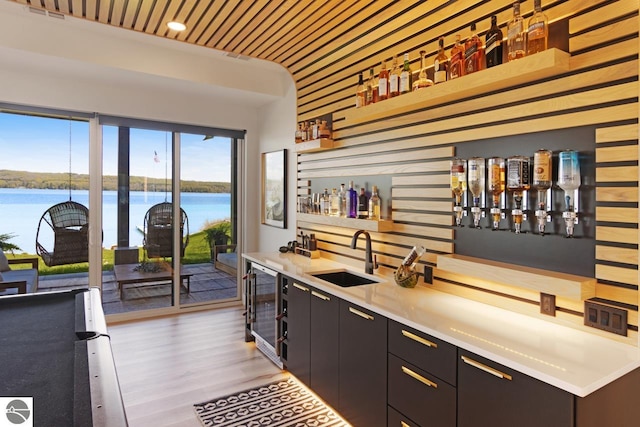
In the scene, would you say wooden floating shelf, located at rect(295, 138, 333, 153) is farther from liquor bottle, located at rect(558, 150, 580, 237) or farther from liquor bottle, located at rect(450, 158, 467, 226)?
liquor bottle, located at rect(558, 150, 580, 237)

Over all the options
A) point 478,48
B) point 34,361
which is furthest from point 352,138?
point 34,361

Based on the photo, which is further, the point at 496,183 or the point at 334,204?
the point at 334,204

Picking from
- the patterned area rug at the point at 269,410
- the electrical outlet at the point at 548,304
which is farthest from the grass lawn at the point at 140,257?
the electrical outlet at the point at 548,304

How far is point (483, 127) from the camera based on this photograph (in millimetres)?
2305

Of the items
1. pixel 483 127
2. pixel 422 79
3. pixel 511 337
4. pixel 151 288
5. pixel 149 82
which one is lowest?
pixel 151 288

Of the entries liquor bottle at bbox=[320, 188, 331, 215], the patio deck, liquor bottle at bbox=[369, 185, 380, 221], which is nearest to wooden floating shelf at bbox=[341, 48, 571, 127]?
liquor bottle at bbox=[369, 185, 380, 221]

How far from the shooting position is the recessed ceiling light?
10.5ft

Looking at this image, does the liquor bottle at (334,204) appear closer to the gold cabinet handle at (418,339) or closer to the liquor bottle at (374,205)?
the liquor bottle at (374,205)

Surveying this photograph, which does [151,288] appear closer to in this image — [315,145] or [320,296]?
[315,145]

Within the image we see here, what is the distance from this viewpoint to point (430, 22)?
104 inches

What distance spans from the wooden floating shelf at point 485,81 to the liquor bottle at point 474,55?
0.12 m

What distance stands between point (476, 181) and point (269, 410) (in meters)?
2.12

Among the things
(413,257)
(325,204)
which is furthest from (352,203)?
(413,257)

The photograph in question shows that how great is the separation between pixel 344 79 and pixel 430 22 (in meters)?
1.08
